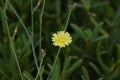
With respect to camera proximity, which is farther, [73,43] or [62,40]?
[73,43]

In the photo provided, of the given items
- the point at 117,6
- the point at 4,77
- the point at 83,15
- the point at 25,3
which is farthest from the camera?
the point at 117,6

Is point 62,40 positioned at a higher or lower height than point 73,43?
lower

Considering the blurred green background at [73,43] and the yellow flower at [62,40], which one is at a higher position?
the blurred green background at [73,43]

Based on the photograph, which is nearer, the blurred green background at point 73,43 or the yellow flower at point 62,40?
the yellow flower at point 62,40

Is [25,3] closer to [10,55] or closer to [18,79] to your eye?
→ [10,55]

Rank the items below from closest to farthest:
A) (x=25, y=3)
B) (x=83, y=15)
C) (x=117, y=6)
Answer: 1. (x=25, y=3)
2. (x=83, y=15)
3. (x=117, y=6)

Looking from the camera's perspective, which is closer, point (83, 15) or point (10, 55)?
point (10, 55)

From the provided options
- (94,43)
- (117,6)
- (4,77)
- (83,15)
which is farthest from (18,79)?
(117,6)

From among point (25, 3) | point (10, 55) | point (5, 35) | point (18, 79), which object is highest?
point (25, 3)
